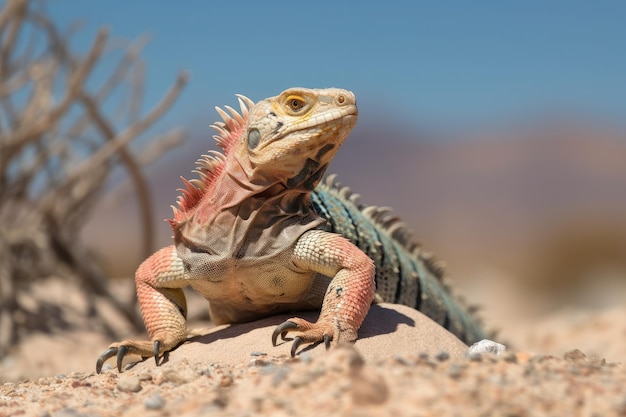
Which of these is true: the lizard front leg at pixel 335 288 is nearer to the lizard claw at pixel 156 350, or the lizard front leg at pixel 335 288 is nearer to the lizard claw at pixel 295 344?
the lizard claw at pixel 295 344

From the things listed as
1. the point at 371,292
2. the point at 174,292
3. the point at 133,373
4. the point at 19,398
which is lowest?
the point at 19,398

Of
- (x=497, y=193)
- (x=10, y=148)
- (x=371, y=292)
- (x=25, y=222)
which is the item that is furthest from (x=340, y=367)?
(x=497, y=193)

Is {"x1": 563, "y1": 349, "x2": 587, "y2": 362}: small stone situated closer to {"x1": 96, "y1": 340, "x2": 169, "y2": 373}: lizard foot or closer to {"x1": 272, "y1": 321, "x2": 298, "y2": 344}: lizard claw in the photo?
{"x1": 272, "y1": 321, "x2": 298, "y2": 344}: lizard claw

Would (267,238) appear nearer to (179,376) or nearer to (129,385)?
(179,376)

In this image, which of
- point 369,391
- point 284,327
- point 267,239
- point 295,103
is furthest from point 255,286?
point 369,391

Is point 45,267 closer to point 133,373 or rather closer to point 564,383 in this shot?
point 133,373

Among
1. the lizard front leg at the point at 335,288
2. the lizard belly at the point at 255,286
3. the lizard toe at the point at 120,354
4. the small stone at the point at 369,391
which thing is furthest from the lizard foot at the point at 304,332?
the small stone at the point at 369,391
